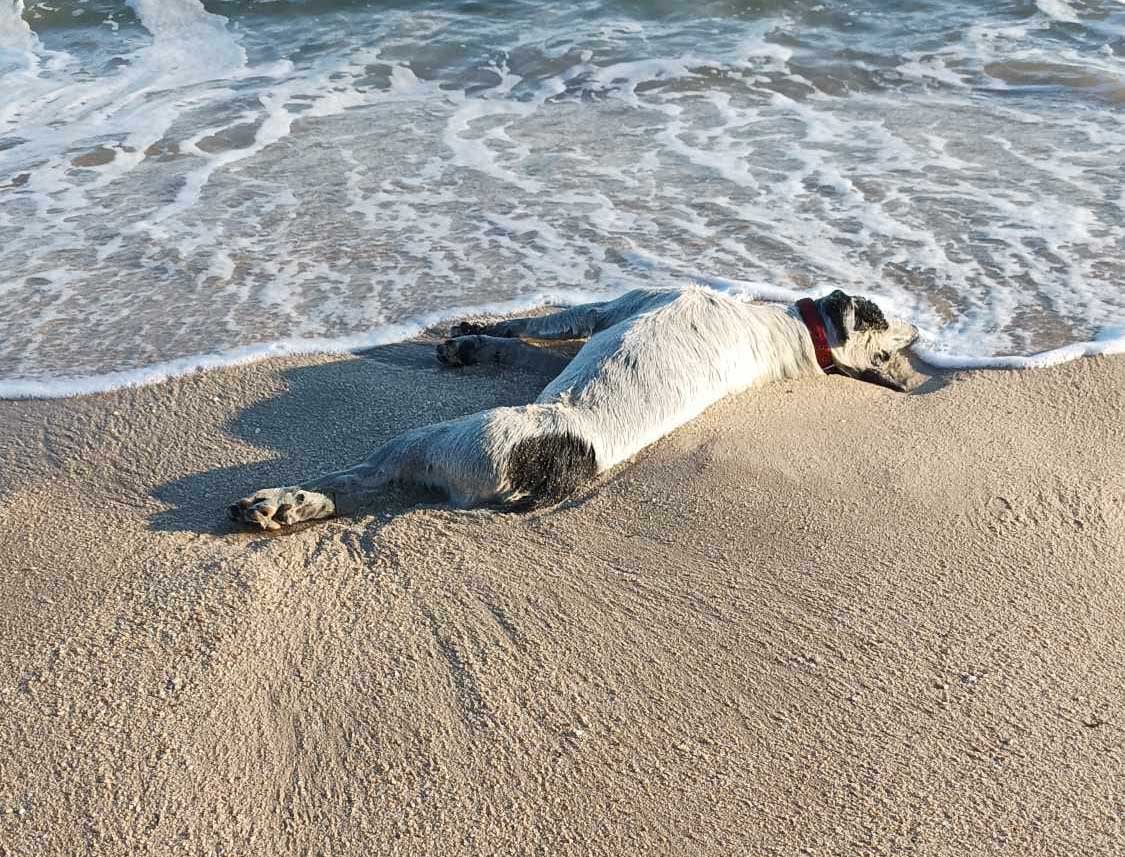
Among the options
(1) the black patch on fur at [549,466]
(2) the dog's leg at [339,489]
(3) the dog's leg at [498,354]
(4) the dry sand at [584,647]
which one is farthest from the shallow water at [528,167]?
(1) the black patch on fur at [549,466]

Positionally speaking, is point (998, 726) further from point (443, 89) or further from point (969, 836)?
point (443, 89)

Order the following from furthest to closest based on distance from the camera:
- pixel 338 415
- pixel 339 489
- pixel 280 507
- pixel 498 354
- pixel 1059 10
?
pixel 1059 10, pixel 498 354, pixel 338 415, pixel 339 489, pixel 280 507

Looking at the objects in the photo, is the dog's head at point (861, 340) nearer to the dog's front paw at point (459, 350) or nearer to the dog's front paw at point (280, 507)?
the dog's front paw at point (459, 350)

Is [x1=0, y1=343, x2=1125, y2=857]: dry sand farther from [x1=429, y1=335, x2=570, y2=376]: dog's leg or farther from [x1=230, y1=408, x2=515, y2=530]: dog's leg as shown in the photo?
[x1=429, y1=335, x2=570, y2=376]: dog's leg

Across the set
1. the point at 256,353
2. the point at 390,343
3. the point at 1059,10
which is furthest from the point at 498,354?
the point at 1059,10

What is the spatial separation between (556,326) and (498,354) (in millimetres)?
293

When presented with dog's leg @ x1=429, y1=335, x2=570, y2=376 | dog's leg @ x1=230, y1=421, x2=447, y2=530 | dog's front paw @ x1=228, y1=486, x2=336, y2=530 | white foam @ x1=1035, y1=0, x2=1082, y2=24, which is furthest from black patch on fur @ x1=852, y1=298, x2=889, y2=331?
white foam @ x1=1035, y1=0, x2=1082, y2=24

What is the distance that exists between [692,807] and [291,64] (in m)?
9.39

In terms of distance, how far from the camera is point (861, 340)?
4.93 m

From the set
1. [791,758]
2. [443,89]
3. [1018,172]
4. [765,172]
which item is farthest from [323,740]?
[443,89]

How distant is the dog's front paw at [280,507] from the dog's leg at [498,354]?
136cm

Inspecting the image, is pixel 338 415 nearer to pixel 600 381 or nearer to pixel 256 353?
pixel 256 353

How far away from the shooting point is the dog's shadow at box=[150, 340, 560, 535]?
12.9 ft

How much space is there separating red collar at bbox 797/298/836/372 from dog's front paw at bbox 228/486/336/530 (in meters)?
2.31
